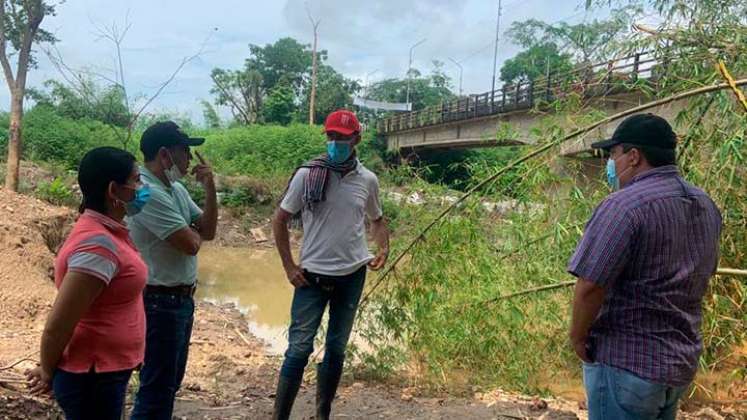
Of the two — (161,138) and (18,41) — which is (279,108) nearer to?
(18,41)

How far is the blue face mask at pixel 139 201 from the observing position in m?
2.08

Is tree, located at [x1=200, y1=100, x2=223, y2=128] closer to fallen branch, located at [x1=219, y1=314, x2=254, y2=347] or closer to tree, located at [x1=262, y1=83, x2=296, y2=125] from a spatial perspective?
tree, located at [x1=262, y1=83, x2=296, y2=125]

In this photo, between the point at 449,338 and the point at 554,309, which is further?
the point at 449,338

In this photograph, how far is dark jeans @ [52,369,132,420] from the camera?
176cm

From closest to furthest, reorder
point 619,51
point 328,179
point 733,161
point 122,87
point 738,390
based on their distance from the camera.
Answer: point 733,161
point 328,179
point 619,51
point 738,390
point 122,87

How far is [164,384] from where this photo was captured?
2389 millimetres

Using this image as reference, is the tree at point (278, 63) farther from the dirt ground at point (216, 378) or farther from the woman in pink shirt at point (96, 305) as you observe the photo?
the woman in pink shirt at point (96, 305)

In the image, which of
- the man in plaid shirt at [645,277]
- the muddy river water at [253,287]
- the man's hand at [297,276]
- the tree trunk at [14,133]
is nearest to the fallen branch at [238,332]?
the muddy river water at [253,287]

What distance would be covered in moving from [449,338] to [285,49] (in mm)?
37044

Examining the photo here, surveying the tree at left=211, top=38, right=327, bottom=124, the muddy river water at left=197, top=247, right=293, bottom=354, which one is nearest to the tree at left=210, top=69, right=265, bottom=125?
the tree at left=211, top=38, right=327, bottom=124

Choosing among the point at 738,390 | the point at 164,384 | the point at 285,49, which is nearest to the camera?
the point at 164,384

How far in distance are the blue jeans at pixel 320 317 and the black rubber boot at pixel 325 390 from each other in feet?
0.11

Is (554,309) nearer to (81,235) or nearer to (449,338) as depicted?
(449,338)

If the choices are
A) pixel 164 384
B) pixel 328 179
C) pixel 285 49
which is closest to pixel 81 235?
pixel 164 384
